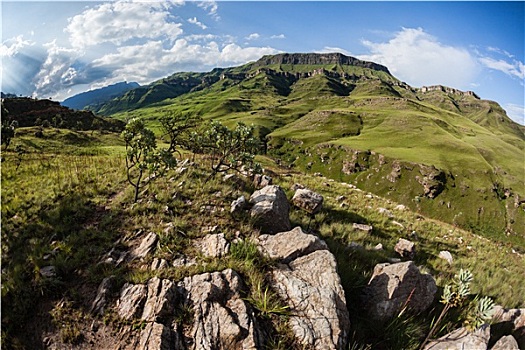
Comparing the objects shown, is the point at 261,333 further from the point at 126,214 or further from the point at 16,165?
the point at 16,165

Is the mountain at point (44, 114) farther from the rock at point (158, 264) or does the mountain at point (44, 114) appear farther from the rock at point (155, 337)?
the rock at point (155, 337)

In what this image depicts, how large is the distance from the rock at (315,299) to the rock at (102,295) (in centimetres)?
408

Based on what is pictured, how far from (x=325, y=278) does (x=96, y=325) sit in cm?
549

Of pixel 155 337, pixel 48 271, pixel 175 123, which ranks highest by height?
pixel 175 123

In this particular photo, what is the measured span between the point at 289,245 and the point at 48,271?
6683 mm

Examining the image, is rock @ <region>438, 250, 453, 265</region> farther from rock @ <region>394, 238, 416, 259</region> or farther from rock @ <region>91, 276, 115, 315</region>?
rock @ <region>91, 276, 115, 315</region>

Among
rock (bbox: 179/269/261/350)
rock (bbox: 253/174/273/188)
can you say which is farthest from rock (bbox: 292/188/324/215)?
rock (bbox: 179/269/261/350)

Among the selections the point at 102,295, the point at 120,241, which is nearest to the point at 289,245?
the point at 102,295

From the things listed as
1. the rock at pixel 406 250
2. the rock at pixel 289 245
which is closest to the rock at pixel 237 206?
the rock at pixel 289 245

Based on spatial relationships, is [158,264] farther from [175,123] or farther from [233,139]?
[233,139]

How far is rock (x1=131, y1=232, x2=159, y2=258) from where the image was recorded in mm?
7980

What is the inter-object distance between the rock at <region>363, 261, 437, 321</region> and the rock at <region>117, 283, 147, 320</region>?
5670 mm

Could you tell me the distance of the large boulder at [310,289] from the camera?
5719 millimetres

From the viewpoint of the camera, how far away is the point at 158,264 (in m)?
7.46
